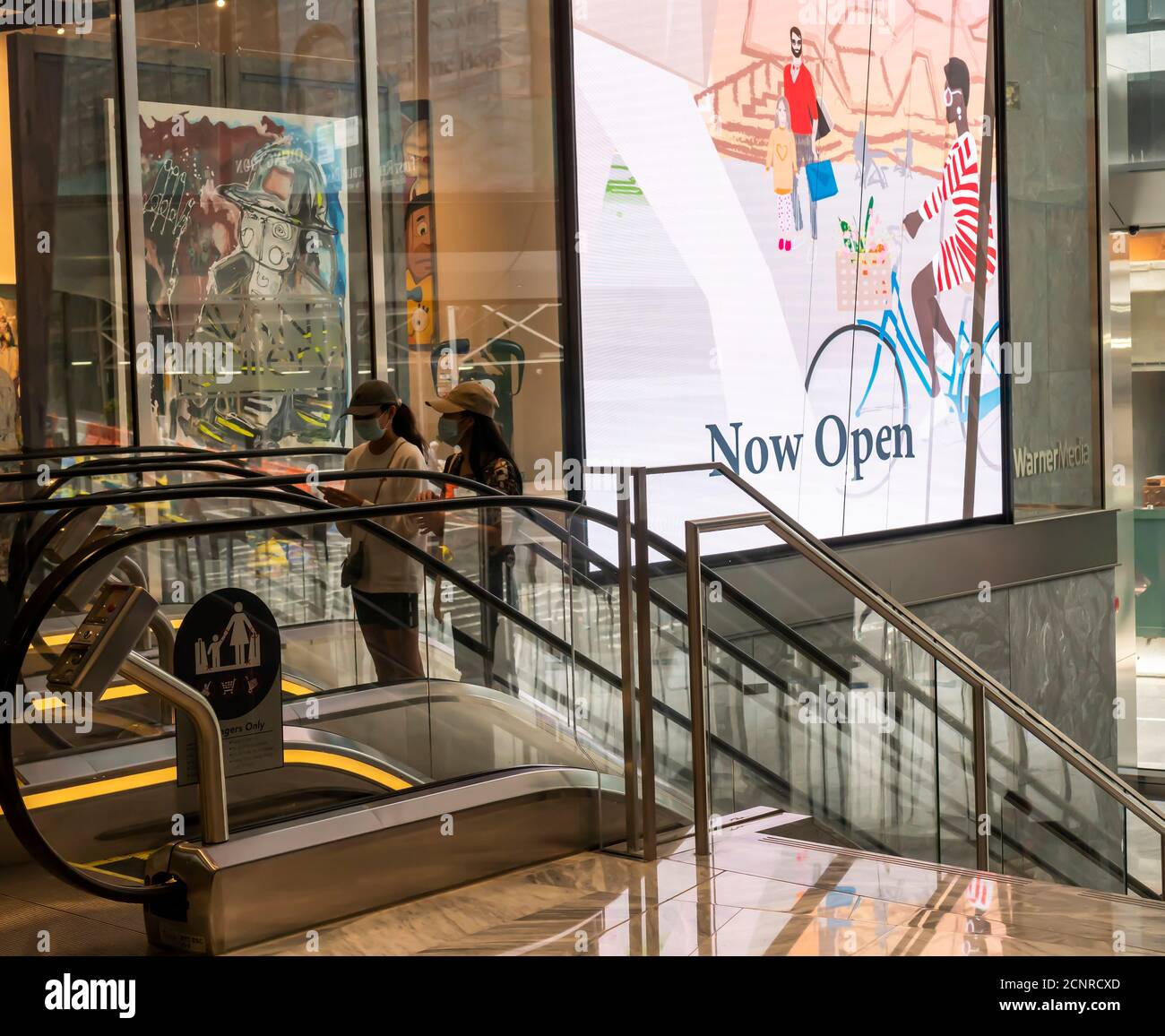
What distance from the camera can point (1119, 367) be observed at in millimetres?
12344

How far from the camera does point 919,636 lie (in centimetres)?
520

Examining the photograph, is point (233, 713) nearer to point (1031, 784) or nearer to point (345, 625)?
point (345, 625)

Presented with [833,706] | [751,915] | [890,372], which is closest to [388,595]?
[751,915]

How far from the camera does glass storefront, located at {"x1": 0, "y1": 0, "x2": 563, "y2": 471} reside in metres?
7.34

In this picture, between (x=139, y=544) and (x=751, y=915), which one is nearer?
(x=139, y=544)

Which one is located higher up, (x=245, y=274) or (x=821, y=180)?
(x=821, y=180)

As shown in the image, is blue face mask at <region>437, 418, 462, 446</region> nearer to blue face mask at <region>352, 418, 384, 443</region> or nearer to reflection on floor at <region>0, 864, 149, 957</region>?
blue face mask at <region>352, 418, 384, 443</region>

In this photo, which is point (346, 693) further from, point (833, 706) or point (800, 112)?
point (800, 112)

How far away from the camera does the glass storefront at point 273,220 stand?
734 cm
